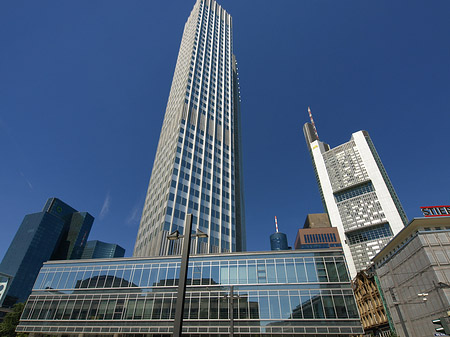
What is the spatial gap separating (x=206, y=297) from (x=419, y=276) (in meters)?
36.3

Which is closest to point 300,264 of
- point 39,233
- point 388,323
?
point 388,323

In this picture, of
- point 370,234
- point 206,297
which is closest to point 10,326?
point 206,297

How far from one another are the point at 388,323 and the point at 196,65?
97.3 m

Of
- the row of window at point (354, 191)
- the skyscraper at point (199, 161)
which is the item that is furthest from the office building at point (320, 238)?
the skyscraper at point (199, 161)

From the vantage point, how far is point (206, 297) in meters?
37.3

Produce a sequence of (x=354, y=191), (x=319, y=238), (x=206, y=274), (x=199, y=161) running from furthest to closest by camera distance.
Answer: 1. (x=319, y=238)
2. (x=354, y=191)
3. (x=199, y=161)
4. (x=206, y=274)

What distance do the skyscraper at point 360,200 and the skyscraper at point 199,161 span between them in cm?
8988

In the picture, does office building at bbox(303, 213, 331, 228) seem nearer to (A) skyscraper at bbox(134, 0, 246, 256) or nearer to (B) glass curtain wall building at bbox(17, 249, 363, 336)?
(A) skyscraper at bbox(134, 0, 246, 256)

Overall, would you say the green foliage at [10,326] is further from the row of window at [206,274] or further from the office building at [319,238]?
the office building at [319,238]

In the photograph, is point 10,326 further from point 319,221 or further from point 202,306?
point 319,221

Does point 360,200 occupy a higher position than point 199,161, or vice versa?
point 360,200

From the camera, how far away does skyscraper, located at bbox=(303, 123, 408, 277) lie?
140500mm

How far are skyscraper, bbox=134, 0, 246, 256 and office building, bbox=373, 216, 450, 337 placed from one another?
37.3m

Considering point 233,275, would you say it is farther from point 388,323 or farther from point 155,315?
point 388,323
